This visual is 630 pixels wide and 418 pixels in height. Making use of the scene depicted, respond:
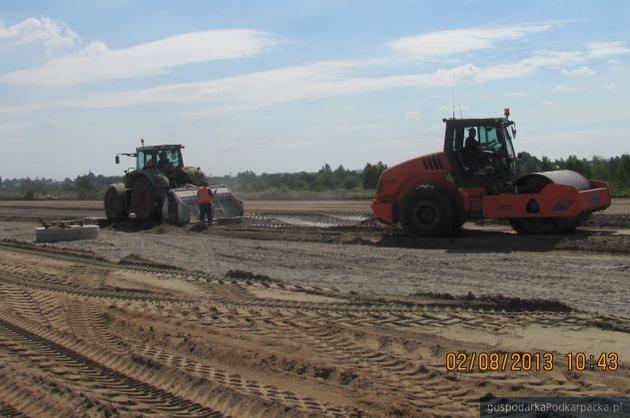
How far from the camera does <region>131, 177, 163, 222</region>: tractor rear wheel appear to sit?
23.0 metres

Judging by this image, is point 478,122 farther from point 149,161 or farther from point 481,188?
point 149,161

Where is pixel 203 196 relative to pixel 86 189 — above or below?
below

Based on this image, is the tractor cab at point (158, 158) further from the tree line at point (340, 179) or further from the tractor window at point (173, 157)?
the tree line at point (340, 179)

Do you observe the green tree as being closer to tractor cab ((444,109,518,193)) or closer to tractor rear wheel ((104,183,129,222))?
tractor rear wheel ((104,183,129,222))

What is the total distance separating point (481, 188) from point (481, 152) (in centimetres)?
76

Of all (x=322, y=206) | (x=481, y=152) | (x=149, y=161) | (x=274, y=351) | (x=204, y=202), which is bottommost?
(x=274, y=351)

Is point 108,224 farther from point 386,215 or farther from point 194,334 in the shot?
point 194,334

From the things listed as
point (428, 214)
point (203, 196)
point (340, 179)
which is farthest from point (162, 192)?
point (340, 179)

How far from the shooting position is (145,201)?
23.6 m

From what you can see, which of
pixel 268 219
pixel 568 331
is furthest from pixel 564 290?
pixel 268 219

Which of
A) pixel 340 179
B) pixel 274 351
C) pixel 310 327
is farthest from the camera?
pixel 340 179

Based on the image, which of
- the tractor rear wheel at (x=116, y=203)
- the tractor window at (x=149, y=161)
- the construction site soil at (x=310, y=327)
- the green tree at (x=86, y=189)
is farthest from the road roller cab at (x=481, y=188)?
the green tree at (x=86, y=189)

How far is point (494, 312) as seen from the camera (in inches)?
318

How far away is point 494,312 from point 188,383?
3669 mm
